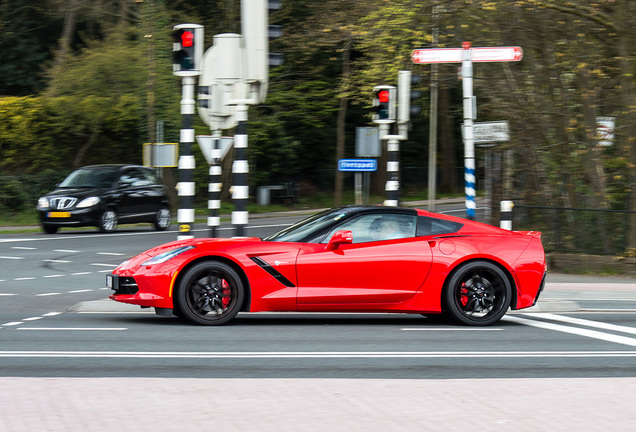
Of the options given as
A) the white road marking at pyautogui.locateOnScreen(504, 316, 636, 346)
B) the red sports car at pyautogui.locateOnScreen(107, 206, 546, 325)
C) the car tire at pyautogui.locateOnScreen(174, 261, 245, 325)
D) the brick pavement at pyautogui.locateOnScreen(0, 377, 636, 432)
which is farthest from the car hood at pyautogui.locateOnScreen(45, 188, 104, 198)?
the brick pavement at pyautogui.locateOnScreen(0, 377, 636, 432)

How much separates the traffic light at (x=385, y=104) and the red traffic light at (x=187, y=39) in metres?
5.63

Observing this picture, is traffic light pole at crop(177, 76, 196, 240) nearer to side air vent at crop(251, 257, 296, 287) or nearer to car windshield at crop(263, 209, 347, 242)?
car windshield at crop(263, 209, 347, 242)

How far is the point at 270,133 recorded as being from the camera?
41.7 meters

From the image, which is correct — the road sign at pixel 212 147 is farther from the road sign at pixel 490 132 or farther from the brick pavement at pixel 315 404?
the brick pavement at pixel 315 404

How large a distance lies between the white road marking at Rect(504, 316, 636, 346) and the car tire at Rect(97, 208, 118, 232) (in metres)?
15.5

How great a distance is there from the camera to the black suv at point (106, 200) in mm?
24016

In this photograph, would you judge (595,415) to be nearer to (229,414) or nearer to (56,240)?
(229,414)

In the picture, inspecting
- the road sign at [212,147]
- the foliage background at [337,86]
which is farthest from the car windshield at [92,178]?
the road sign at [212,147]

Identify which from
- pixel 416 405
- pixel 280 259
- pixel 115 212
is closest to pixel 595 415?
pixel 416 405

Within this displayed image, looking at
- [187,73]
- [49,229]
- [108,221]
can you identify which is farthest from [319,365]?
[49,229]

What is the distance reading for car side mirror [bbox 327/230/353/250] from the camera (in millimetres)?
9523

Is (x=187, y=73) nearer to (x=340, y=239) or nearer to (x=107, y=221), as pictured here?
(x=340, y=239)

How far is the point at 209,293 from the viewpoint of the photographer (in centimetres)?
954

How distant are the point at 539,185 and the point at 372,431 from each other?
14.4m
